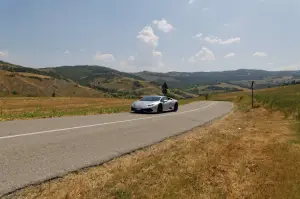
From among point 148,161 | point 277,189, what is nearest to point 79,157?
point 148,161

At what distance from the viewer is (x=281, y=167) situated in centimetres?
530

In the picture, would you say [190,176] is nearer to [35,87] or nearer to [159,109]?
[159,109]

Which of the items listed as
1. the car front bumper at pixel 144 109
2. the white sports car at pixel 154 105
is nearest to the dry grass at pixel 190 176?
the car front bumper at pixel 144 109

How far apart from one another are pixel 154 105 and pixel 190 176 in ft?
47.0

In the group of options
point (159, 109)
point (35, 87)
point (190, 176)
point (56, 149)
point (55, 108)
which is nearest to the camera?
point (190, 176)

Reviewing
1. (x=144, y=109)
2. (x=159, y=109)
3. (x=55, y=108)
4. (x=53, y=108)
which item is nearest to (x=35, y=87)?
(x=53, y=108)

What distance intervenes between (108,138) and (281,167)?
5002mm

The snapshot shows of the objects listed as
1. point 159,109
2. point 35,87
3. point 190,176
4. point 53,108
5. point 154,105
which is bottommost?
point 35,87

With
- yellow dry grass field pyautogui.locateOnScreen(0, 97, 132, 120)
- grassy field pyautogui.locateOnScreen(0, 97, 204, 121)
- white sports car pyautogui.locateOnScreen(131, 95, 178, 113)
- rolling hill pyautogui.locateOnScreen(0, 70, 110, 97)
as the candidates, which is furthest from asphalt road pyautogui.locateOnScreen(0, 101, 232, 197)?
rolling hill pyautogui.locateOnScreen(0, 70, 110, 97)

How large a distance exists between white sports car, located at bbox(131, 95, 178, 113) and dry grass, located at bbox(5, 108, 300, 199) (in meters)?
11.5

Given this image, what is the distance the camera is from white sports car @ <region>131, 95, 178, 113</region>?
1866 cm

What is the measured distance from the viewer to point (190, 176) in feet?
15.9

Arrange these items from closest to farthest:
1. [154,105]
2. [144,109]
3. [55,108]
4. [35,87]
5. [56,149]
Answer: [56,149]
[144,109]
[154,105]
[55,108]
[35,87]

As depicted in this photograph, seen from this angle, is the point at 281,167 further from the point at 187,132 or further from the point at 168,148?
the point at 187,132
